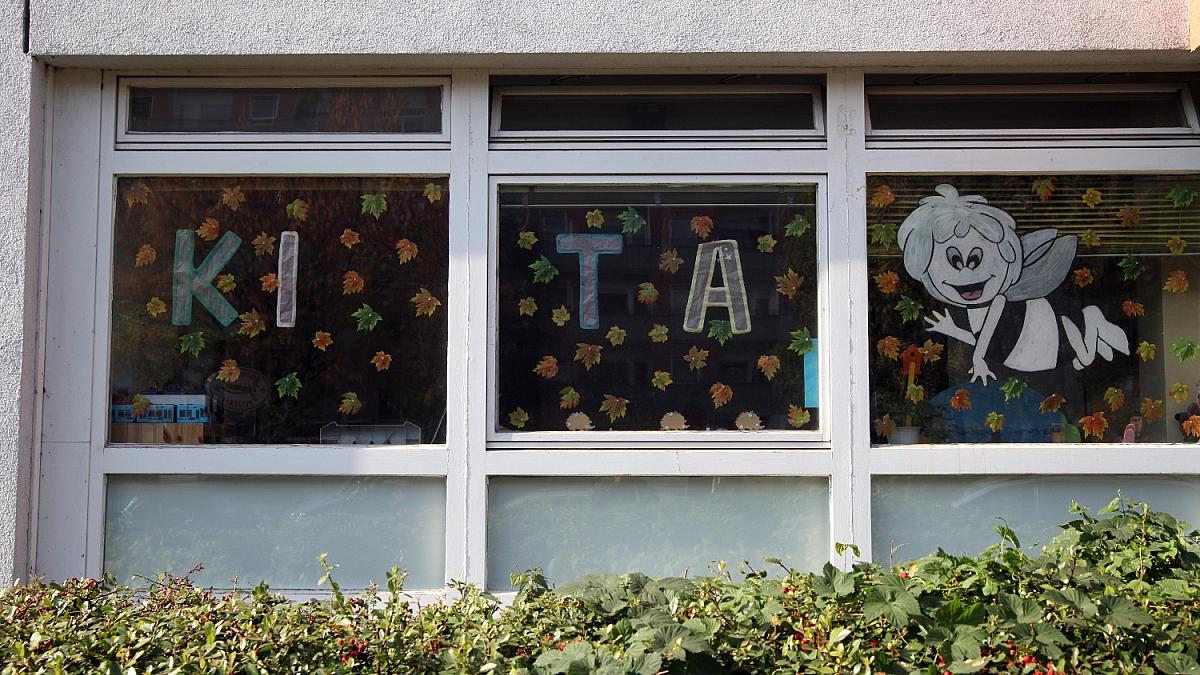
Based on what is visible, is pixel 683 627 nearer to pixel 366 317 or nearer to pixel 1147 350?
pixel 366 317

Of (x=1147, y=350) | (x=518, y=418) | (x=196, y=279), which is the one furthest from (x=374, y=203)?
(x=1147, y=350)

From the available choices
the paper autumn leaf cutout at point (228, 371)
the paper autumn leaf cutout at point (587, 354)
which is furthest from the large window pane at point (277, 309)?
the paper autumn leaf cutout at point (587, 354)

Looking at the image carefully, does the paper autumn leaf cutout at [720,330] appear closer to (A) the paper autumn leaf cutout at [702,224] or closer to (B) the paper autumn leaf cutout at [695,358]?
(B) the paper autumn leaf cutout at [695,358]

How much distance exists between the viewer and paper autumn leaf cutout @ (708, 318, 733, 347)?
184 inches

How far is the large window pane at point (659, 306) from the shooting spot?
4633 mm

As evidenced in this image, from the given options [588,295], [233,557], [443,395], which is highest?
[588,295]

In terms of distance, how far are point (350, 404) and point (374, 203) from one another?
88 cm

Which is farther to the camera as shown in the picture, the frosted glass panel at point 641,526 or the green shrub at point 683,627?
the frosted glass panel at point 641,526

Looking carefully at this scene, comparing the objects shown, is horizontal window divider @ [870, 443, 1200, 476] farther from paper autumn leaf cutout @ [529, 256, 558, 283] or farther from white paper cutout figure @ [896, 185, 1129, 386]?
paper autumn leaf cutout @ [529, 256, 558, 283]

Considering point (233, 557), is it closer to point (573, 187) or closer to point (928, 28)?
point (573, 187)

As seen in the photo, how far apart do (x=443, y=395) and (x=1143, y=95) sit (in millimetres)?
3383

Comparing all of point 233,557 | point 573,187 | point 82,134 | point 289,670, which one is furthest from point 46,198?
point 289,670

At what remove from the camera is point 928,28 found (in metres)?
4.48

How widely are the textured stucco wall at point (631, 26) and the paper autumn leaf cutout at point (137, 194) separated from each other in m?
0.56
